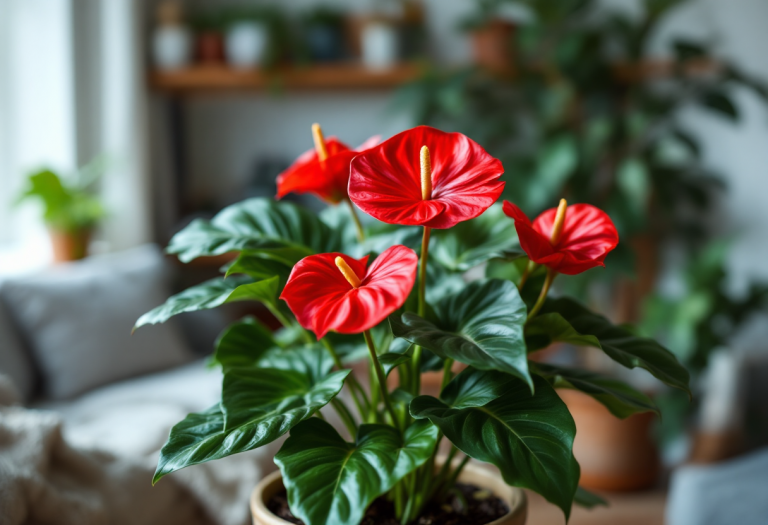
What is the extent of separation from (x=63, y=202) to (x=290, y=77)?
3.34 ft

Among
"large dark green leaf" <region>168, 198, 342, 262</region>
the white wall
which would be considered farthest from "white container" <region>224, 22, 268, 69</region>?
"large dark green leaf" <region>168, 198, 342, 262</region>

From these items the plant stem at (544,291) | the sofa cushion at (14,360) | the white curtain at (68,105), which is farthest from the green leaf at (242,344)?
the white curtain at (68,105)

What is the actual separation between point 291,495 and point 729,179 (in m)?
2.57

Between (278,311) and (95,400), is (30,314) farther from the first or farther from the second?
(278,311)

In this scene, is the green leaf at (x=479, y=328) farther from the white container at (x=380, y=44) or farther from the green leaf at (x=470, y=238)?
the white container at (x=380, y=44)

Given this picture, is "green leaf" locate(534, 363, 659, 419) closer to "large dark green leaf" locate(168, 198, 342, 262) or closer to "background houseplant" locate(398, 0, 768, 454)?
"large dark green leaf" locate(168, 198, 342, 262)

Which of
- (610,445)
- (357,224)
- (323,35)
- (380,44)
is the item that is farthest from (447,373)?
(323,35)

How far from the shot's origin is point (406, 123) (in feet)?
9.45

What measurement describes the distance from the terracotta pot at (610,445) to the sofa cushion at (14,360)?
60.6 inches

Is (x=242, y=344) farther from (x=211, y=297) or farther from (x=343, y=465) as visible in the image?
(x=343, y=465)

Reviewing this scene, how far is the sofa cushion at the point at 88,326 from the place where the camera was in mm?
1925

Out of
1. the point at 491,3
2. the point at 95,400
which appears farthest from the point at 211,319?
the point at 491,3

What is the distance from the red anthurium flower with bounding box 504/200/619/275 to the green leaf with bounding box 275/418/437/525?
0.20 meters

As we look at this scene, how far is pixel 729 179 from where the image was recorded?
2.69 metres
